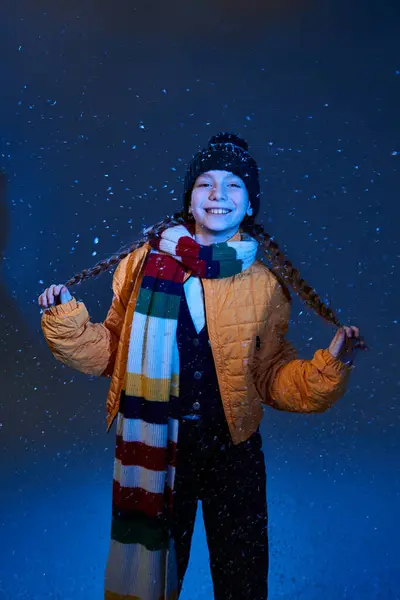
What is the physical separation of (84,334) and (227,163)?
37cm

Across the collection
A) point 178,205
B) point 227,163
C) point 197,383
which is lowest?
point 197,383

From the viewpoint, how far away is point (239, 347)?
1064mm

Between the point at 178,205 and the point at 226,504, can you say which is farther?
the point at 178,205

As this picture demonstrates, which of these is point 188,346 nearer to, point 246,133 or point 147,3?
point 246,133

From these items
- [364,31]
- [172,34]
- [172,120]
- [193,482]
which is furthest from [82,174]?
[193,482]

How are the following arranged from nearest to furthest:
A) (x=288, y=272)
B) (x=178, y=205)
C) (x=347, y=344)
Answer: (x=347, y=344), (x=288, y=272), (x=178, y=205)

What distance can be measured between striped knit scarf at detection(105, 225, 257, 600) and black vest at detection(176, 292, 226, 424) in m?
0.01

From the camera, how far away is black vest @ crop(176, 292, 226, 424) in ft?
3.50

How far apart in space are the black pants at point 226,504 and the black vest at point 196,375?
0.08 ft

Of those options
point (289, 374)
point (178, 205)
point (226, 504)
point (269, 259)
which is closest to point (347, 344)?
point (289, 374)

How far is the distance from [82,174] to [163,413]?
33.1 inches

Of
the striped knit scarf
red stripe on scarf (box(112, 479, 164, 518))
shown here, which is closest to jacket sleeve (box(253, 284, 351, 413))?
the striped knit scarf

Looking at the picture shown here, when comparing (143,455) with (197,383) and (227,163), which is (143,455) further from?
(227,163)

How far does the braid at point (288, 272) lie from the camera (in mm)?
1070
